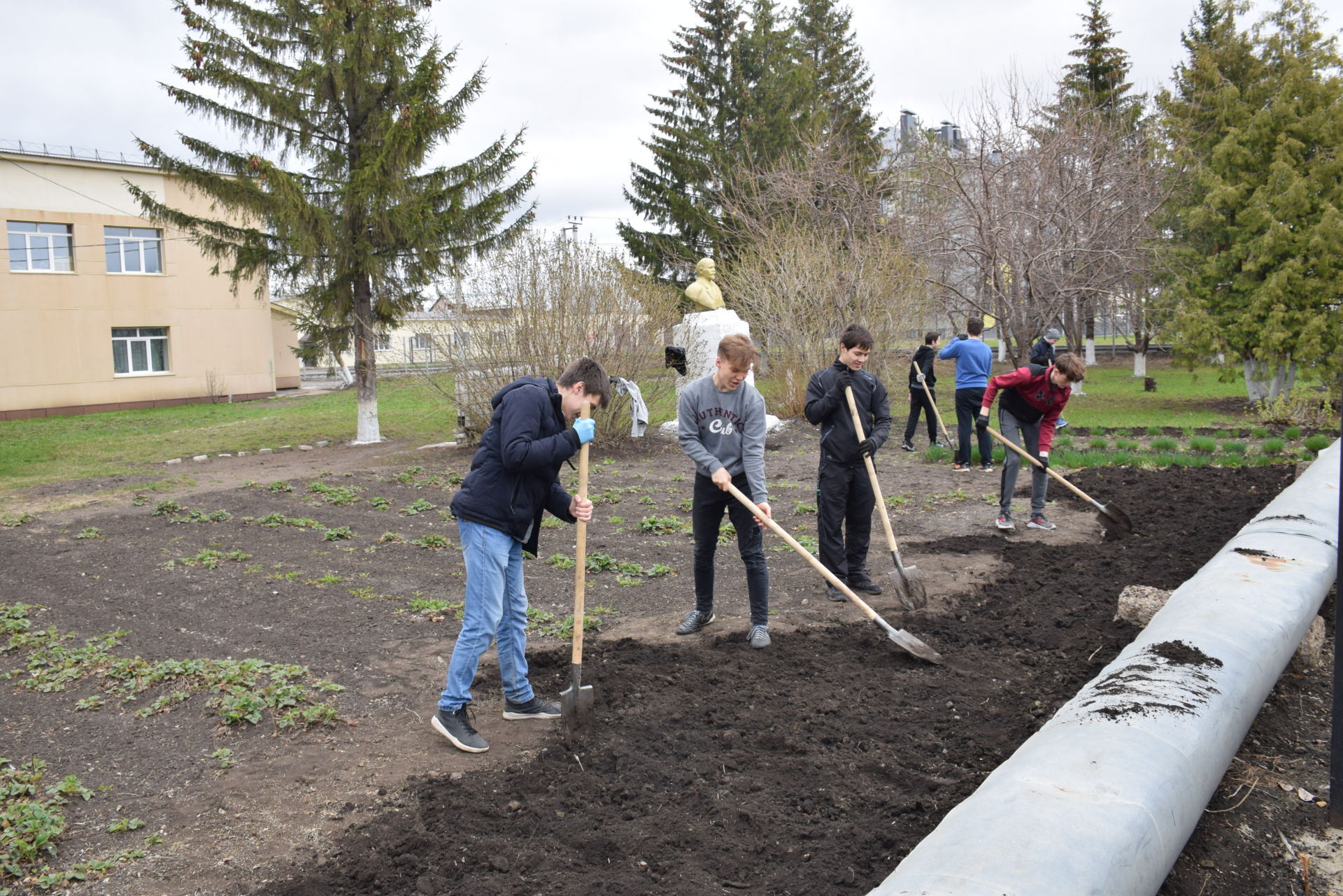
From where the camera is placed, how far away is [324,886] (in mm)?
3018

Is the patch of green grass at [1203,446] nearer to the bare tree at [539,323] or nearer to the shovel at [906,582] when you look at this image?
the bare tree at [539,323]

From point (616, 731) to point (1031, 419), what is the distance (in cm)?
530

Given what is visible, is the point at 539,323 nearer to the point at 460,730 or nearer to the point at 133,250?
the point at 460,730

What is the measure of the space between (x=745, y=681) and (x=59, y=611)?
4.63 metres

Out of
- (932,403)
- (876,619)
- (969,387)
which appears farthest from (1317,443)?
(876,619)

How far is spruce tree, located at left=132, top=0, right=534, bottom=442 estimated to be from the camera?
46.1ft

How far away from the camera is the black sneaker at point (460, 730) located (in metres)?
3.98

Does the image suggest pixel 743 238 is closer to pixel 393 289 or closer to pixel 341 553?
pixel 393 289

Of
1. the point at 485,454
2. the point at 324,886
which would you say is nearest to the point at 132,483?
the point at 485,454

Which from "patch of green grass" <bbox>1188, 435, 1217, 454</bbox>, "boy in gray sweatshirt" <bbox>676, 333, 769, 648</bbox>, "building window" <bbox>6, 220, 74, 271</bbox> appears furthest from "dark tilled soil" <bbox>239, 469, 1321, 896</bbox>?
"building window" <bbox>6, 220, 74, 271</bbox>

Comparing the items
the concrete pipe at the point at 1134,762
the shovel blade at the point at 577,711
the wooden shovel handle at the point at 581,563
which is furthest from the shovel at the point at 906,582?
the shovel blade at the point at 577,711

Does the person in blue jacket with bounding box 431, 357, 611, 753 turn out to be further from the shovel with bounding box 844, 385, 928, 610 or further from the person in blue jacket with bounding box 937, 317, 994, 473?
the person in blue jacket with bounding box 937, 317, 994, 473

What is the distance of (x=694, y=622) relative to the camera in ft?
18.0

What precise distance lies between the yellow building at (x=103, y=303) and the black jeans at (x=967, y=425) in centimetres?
1846
